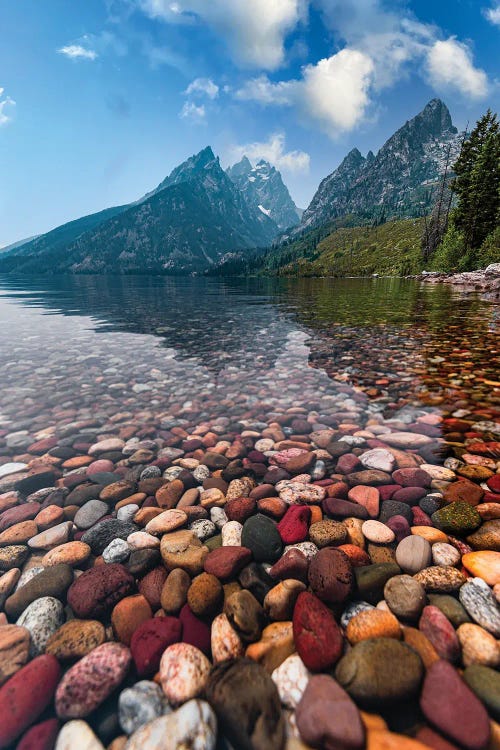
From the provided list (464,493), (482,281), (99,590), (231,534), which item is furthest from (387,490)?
(482,281)

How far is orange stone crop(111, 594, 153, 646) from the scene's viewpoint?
2664 mm

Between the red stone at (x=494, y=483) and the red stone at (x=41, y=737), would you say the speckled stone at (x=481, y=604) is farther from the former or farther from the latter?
the red stone at (x=41, y=737)

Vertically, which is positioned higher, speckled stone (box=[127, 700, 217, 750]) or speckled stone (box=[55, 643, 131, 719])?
speckled stone (box=[127, 700, 217, 750])

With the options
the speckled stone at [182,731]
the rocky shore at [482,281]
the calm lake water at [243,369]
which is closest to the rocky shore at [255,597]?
the speckled stone at [182,731]

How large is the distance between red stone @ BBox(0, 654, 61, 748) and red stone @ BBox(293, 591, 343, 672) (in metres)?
1.79

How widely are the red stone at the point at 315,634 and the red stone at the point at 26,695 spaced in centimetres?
179

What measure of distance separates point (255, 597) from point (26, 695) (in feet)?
5.76

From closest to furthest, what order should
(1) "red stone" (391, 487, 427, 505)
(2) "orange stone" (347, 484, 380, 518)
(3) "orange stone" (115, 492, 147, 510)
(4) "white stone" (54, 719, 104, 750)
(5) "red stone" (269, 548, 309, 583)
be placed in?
(4) "white stone" (54, 719, 104, 750) → (5) "red stone" (269, 548, 309, 583) → (2) "orange stone" (347, 484, 380, 518) → (1) "red stone" (391, 487, 427, 505) → (3) "orange stone" (115, 492, 147, 510)

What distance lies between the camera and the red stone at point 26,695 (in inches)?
80.7

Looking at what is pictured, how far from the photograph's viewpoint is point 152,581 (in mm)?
3119

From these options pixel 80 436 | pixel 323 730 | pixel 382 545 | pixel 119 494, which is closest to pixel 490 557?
pixel 382 545

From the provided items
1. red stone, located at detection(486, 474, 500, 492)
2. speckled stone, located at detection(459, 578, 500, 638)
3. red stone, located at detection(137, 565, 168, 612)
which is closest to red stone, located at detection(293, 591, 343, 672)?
speckled stone, located at detection(459, 578, 500, 638)

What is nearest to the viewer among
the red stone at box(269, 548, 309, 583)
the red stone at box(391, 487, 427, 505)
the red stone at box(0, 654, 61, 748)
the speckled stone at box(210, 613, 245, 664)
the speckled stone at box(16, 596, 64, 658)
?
the red stone at box(0, 654, 61, 748)

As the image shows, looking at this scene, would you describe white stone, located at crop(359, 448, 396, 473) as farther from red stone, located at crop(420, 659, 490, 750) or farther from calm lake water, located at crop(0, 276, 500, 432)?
red stone, located at crop(420, 659, 490, 750)
